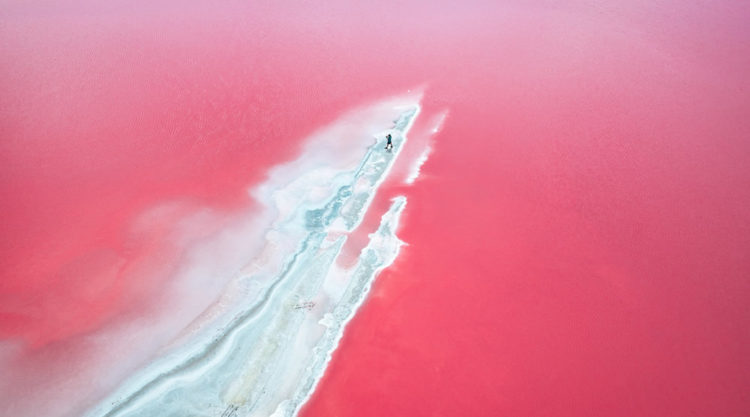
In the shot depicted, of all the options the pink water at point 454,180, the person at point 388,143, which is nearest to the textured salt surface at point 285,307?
the person at point 388,143

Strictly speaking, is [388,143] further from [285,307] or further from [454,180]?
[285,307]

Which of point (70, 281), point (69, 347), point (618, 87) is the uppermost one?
point (618, 87)

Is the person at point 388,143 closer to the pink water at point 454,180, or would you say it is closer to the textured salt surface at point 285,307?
the textured salt surface at point 285,307

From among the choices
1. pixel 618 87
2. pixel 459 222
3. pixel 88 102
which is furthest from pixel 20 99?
pixel 618 87

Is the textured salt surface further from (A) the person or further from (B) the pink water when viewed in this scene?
(B) the pink water

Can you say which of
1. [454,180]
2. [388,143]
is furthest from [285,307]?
[388,143]

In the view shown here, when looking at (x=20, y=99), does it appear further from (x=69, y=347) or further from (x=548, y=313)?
(x=548, y=313)
